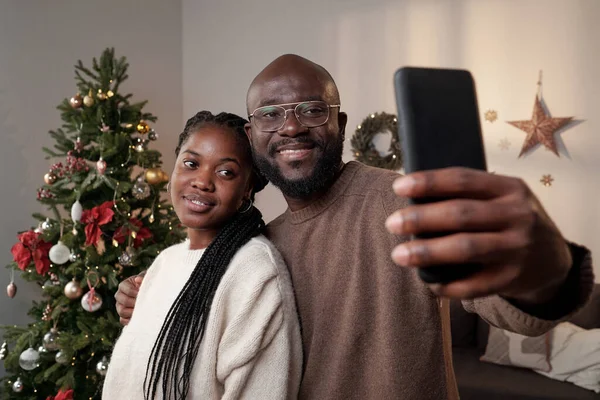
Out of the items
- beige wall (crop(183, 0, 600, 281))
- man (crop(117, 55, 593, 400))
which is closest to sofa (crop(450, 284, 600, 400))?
beige wall (crop(183, 0, 600, 281))

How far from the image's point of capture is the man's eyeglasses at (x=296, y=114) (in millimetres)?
1206

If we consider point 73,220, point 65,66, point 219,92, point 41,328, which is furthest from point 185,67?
point 41,328

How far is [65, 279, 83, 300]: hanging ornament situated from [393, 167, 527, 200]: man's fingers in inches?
95.4

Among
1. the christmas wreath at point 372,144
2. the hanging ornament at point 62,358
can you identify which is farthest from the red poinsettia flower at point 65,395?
the christmas wreath at point 372,144

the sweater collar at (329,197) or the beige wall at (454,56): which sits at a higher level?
the beige wall at (454,56)

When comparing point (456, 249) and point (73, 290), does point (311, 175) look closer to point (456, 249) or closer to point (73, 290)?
point (456, 249)

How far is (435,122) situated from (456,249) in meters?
0.13

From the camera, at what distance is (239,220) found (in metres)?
1.32

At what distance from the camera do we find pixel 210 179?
129 centimetres

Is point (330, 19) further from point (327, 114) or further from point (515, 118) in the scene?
point (327, 114)

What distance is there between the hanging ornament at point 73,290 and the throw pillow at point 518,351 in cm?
222

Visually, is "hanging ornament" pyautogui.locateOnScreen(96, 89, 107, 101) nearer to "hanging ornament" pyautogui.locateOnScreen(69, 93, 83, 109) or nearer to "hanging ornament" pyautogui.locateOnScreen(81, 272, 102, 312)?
"hanging ornament" pyautogui.locateOnScreen(69, 93, 83, 109)

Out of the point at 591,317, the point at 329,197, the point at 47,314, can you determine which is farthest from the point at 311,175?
the point at 591,317

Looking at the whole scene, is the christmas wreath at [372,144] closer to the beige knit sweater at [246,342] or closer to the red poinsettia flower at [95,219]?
the red poinsettia flower at [95,219]
